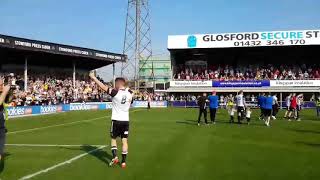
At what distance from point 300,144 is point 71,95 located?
39.2 meters

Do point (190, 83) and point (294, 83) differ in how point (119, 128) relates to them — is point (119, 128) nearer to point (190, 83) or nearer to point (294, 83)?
point (294, 83)

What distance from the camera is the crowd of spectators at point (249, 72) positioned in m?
59.1

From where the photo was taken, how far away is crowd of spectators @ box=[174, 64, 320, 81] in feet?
194

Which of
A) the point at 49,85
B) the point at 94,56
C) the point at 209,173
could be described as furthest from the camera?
the point at 94,56

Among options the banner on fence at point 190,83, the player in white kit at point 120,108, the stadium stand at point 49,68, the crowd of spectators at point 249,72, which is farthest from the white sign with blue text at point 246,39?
the player in white kit at point 120,108

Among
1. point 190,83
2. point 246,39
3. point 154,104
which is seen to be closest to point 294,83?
point 246,39

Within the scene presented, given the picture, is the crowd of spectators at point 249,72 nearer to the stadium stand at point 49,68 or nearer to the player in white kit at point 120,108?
the stadium stand at point 49,68

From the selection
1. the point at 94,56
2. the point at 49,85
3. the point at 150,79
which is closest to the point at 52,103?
the point at 49,85

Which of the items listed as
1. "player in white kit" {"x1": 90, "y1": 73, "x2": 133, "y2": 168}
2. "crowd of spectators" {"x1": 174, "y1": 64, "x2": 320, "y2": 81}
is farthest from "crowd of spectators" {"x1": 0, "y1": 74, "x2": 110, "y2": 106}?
"player in white kit" {"x1": 90, "y1": 73, "x2": 133, "y2": 168}

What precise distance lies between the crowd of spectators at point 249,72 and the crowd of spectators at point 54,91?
39.9 ft

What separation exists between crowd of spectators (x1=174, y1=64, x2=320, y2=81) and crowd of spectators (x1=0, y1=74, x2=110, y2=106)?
12.2 meters

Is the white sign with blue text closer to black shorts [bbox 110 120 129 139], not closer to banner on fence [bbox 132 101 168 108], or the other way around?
banner on fence [bbox 132 101 168 108]

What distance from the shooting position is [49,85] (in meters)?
51.1

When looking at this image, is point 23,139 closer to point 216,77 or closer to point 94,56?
point 94,56
